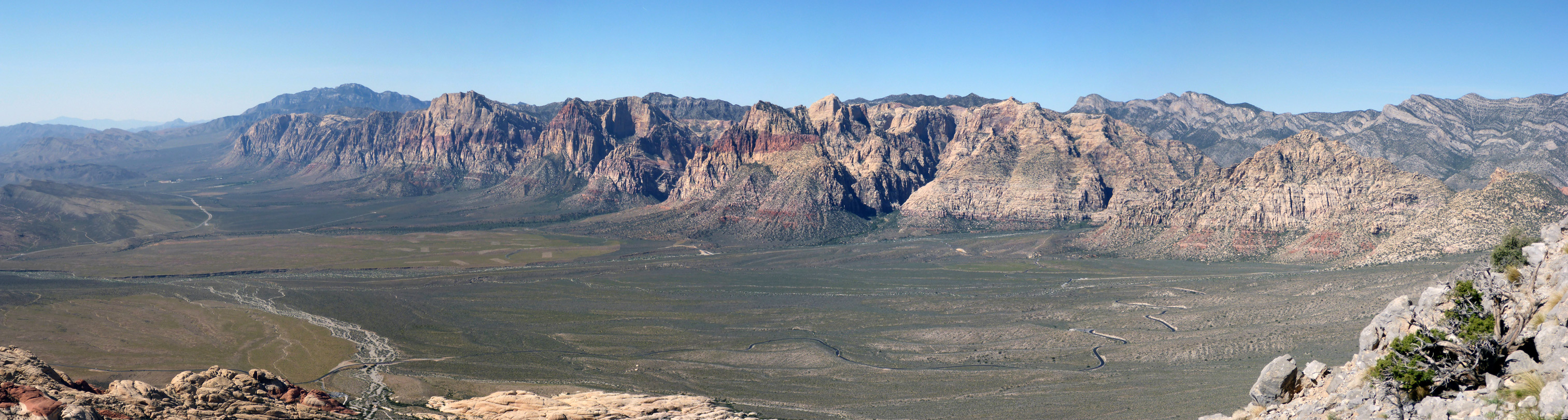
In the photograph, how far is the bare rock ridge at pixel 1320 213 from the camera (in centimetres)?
11962

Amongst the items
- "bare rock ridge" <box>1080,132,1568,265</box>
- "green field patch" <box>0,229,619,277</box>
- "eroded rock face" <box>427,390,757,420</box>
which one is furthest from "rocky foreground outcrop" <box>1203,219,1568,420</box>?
"green field patch" <box>0,229,619,277</box>

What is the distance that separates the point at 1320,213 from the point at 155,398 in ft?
516

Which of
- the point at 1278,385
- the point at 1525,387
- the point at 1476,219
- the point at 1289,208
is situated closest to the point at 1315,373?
the point at 1278,385

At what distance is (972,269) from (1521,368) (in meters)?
129

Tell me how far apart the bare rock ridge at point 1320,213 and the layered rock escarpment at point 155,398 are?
439ft

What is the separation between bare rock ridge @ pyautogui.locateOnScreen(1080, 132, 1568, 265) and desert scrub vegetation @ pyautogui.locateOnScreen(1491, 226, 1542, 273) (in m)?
100

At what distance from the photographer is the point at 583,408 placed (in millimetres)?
64000

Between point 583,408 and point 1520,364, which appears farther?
point 583,408

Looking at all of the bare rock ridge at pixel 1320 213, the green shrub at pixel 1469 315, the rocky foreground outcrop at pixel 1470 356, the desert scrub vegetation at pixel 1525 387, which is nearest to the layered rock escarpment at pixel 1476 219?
the bare rock ridge at pixel 1320 213

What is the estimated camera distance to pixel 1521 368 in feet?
67.8

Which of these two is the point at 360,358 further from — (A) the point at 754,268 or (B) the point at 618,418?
(A) the point at 754,268

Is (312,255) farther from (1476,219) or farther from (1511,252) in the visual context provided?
(1476,219)

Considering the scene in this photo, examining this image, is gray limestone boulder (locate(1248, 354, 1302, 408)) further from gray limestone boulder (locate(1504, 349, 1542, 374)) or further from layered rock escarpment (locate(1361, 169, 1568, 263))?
layered rock escarpment (locate(1361, 169, 1568, 263))

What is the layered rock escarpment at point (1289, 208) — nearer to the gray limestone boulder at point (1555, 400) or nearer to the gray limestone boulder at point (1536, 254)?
the gray limestone boulder at point (1536, 254)
